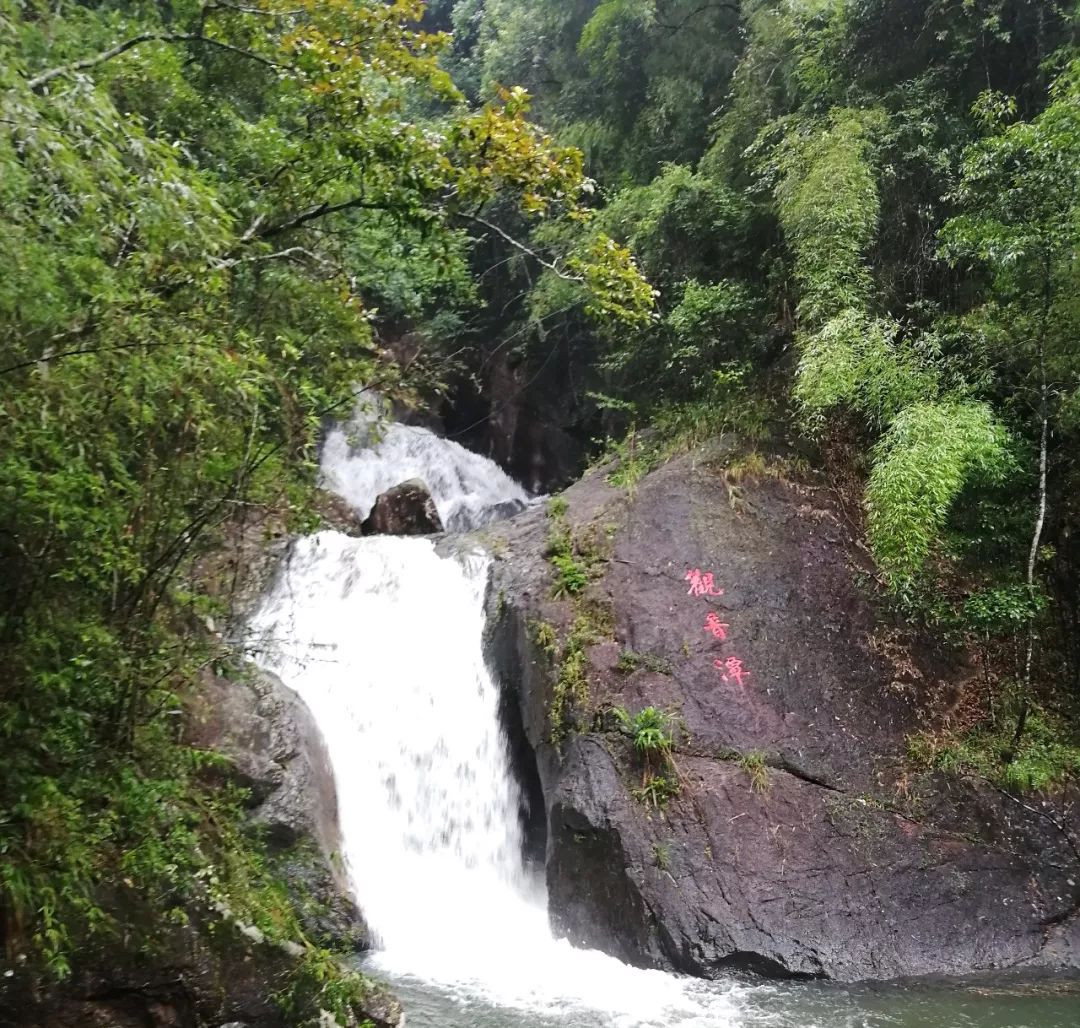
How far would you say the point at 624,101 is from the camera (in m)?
13.9

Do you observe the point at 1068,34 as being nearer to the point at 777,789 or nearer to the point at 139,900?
the point at 777,789

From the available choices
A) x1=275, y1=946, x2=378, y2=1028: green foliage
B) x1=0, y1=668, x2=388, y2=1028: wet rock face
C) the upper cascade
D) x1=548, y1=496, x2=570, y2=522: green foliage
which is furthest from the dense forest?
the upper cascade

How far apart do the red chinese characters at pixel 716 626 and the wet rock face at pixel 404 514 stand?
5.15 meters

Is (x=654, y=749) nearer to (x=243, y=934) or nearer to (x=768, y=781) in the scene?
(x=768, y=781)

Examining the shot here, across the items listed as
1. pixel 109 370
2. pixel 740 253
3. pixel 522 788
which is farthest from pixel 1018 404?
pixel 109 370

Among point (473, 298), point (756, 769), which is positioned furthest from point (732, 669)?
point (473, 298)

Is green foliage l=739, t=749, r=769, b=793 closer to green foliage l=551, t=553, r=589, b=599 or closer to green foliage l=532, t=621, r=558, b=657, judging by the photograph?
green foliage l=532, t=621, r=558, b=657

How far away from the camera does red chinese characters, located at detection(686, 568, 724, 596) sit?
8.23 metres

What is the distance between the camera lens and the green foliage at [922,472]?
724 centimetres

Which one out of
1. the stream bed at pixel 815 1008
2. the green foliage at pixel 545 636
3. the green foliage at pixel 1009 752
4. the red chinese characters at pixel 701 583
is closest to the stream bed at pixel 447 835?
the stream bed at pixel 815 1008

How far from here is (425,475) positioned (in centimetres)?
1494

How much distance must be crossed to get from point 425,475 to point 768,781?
9.23 m

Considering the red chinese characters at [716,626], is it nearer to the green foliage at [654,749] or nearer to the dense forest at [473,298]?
the green foliage at [654,749]

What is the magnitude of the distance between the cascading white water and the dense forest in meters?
1.59
